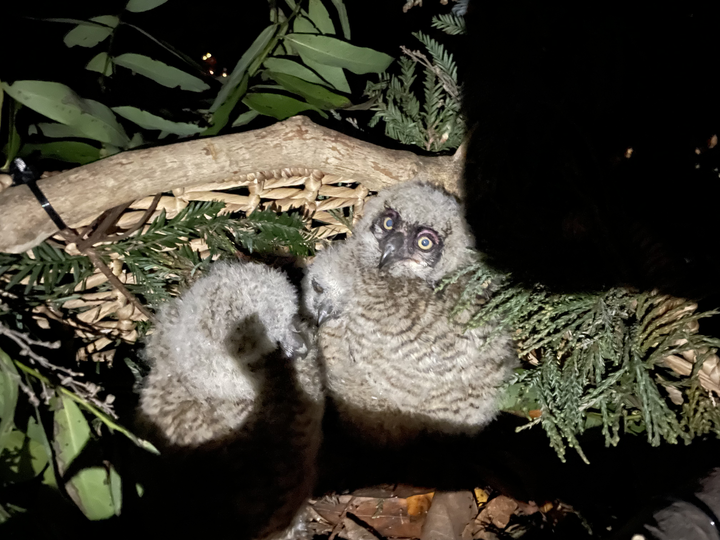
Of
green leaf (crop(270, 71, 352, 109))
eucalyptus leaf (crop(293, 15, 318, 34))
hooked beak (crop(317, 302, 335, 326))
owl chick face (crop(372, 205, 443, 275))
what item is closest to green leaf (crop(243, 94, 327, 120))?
green leaf (crop(270, 71, 352, 109))

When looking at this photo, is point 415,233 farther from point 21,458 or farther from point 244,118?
point 21,458

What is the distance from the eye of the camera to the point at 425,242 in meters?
1.31

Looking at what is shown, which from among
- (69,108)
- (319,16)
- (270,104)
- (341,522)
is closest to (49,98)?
(69,108)

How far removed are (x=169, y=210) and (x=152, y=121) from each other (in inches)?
8.0

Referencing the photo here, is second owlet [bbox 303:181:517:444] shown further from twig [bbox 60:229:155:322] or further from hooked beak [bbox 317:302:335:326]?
twig [bbox 60:229:155:322]

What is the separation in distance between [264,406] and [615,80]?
1114 millimetres

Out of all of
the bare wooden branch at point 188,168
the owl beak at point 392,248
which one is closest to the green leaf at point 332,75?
the bare wooden branch at point 188,168

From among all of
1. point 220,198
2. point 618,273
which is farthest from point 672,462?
point 220,198

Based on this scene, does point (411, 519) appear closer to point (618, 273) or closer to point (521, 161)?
point (618, 273)

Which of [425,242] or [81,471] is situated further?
[425,242]

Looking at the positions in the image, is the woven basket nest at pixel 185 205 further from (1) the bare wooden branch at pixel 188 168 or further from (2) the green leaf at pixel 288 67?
(2) the green leaf at pixel 288 67

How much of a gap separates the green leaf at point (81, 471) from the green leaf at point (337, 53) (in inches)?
32.9

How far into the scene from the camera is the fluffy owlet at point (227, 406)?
3.81 ft

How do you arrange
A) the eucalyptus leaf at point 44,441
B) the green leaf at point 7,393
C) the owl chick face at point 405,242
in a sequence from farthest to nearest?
the owl chick face at point 405,242, the eucalyptus leaf at point 44,441, the green leaf at point 7,393
